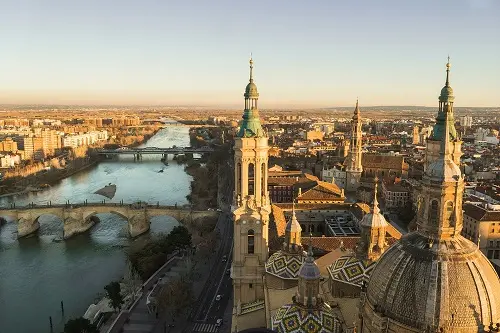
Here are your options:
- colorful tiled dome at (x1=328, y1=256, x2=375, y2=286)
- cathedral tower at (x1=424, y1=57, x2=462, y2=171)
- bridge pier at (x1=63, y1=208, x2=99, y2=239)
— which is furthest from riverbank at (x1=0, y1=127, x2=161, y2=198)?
colorful tiled dome at (x1=328, y1=256, x2=375, y2=286)

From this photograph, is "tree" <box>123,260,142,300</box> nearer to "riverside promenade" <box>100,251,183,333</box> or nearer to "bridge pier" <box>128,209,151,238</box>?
"riverside promenade" <box>100,251,183,333</box>

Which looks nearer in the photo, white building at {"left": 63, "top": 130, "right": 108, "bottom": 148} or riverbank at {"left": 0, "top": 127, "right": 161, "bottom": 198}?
riverbank at {"left": 0, "top": 127, "right": 161, "bottom": 198}

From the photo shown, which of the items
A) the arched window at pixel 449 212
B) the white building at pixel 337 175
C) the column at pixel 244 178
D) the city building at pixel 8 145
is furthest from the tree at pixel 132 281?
the city building at pixel 8 145

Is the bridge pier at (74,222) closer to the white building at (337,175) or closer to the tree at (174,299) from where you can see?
the tree at (174,299)

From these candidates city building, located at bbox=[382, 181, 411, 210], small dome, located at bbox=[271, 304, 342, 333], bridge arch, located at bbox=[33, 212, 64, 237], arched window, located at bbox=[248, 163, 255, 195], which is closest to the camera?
small dome, located at bbox=[271, 304, 342, 333]

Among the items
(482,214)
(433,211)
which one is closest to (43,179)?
(482,214)

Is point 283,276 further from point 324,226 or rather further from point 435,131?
point 324,226
